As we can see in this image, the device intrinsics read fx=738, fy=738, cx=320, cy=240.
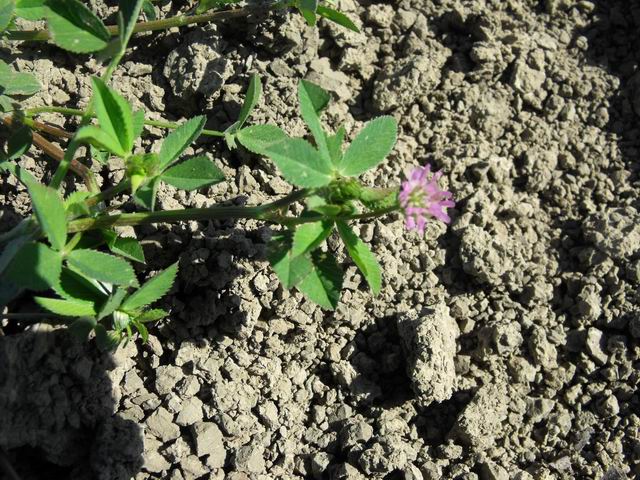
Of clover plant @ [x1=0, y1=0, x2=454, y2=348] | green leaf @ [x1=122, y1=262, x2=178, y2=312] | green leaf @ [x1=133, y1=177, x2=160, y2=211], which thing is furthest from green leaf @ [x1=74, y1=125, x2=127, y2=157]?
green leaf @ [x1=122, y1=262, x2=178, y2=312]

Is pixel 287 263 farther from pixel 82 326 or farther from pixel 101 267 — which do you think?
pixel 82 326

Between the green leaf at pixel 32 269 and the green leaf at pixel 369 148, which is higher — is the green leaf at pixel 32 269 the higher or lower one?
the lower one

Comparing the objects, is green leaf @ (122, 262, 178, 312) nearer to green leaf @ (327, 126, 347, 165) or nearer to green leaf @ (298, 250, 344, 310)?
green leaf @ (298, 250, 344, 310)

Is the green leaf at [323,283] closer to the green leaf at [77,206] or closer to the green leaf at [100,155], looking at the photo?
the green leaf at [77,206]

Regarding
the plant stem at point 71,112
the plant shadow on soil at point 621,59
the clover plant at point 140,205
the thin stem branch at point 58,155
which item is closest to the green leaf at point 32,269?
the clover plant at point 140,205

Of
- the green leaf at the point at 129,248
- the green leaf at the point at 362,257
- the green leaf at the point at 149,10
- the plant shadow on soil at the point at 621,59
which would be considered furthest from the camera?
the plant shadow on soil at the point at 621,59

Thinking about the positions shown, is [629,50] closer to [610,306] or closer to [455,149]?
[455,149]

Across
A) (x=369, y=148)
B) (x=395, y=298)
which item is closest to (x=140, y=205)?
(x=369, y=148)
